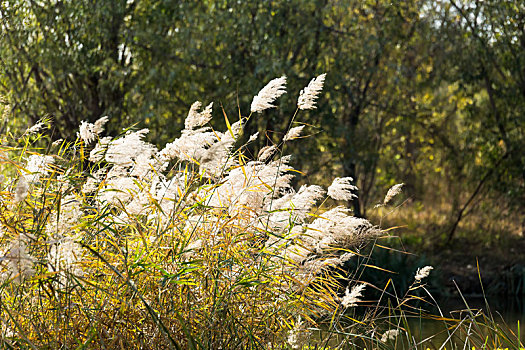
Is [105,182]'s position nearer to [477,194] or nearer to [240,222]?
[240,222]

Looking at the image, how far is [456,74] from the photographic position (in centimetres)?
1127

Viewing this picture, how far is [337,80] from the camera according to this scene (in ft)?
33.1

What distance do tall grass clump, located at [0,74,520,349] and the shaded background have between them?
5327mm

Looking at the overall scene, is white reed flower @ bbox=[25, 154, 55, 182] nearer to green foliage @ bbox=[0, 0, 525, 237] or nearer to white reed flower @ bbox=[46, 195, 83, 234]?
white reed flower @ bbox=[46, 195, 83, 234]

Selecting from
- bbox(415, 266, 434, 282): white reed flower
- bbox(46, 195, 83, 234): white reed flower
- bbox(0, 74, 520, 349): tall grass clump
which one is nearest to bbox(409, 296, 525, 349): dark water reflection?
bbox(415, 266, 434, 282): white reed flower

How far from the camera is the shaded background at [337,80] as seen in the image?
955cm

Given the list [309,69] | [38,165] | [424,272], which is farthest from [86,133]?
[309,69]

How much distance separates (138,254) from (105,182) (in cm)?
52

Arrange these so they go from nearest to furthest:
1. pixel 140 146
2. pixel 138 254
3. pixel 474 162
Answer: pixel 138 254 → pixel 140 146 → pixel 474 162

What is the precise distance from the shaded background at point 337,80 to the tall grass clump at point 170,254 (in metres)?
5.33

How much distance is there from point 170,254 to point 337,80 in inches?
297

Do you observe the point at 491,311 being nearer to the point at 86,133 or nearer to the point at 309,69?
the point at 309,69

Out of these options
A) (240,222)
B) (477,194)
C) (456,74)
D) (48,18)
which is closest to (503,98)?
(456,74)

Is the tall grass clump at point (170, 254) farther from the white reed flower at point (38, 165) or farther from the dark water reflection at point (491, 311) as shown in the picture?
the dark water reflection at point (491, 311)
